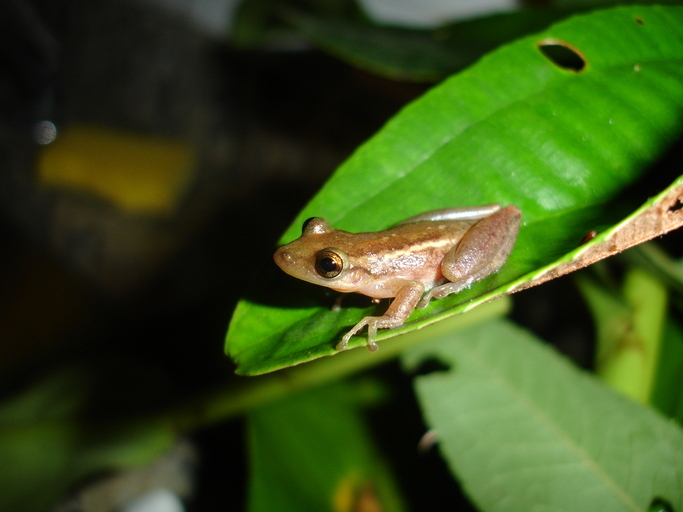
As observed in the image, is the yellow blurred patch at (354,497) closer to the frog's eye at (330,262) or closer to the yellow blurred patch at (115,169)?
the frog's eye at (330,262)

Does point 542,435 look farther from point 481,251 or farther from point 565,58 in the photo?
point 565,58

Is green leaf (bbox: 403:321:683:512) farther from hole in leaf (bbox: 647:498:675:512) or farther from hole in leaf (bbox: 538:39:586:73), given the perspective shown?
hole in leaf (bbox: 538:39:586:73)

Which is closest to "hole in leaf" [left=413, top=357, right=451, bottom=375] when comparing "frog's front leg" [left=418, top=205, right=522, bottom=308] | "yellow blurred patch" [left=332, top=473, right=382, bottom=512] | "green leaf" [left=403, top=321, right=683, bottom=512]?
"green leaf" [left=403, top=321, right=683, bottom=512]

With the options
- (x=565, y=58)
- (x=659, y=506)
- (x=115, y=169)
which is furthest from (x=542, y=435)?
(x=115, y=169)

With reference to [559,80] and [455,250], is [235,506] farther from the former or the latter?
[559,80]

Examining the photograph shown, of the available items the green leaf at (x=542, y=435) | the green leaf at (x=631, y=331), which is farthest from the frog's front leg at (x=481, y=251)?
the green leaf at (x=631, y=331)

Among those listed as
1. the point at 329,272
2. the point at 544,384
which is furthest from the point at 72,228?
the point at 544,384
